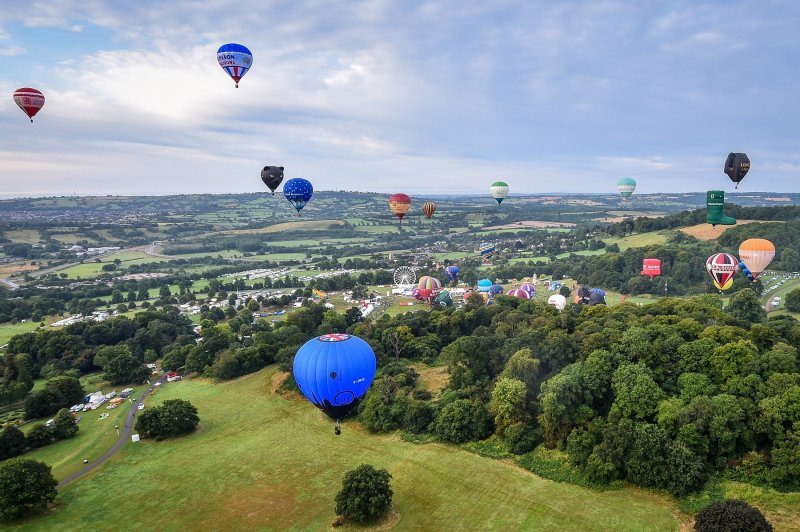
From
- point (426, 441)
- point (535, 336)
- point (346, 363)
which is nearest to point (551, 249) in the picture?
point (535, 336)

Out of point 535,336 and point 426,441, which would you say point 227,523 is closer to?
point 426,441

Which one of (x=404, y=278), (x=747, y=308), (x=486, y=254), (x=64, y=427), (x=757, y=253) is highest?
(x=757, y=253)

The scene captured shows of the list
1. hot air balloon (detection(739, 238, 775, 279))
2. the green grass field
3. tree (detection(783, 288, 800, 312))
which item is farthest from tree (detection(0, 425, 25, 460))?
tree (detection(783, 288, 800, 312))

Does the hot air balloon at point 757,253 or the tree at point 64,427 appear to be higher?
the hot air balloon at point 757,253

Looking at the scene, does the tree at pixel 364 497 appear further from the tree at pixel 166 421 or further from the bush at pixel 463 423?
the tree at pixel 166 421

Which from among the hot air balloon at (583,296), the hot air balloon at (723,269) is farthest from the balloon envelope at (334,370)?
the hot air balloon at (583,296)

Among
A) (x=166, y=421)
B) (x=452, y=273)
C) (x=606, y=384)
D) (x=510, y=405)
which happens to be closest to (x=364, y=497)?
(x=510, y=405)

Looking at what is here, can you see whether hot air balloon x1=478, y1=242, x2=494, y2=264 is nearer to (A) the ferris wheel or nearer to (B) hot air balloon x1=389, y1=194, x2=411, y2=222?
(A) the ferris wheel

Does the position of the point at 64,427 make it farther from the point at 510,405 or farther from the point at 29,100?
the point at 510,405
